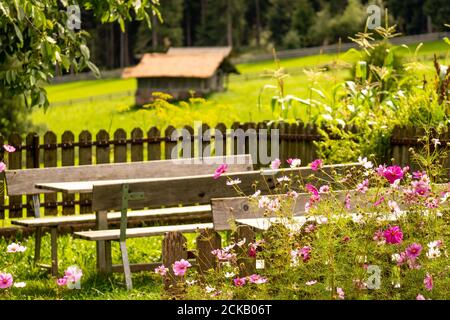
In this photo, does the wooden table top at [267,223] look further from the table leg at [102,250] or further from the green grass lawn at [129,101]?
the green grass lawn at [129,101]

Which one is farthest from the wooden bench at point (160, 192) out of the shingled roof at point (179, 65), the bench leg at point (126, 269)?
the shingled roof at point (179, 65)

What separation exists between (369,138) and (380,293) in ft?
20.7

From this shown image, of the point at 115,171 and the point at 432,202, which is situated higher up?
the point at 432,202

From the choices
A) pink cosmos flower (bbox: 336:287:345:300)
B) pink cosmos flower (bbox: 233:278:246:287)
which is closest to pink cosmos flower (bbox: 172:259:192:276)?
pink cosmos flower (bbox: 233:278:246:287)

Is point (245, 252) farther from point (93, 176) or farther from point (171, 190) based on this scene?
point (93, 176)

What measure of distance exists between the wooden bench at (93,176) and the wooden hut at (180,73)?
41619 mm

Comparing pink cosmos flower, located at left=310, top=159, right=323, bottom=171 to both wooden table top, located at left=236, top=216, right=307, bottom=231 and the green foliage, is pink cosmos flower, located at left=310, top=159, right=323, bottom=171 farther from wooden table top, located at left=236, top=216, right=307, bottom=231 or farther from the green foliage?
the green foliage

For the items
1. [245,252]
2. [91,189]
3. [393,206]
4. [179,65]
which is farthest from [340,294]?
[179,65]

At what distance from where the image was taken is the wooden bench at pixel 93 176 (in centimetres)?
909

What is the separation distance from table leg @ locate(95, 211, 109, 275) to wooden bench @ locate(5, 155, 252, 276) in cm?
42

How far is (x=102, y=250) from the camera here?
28.5 feet

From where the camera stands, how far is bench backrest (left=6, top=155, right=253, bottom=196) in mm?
9352

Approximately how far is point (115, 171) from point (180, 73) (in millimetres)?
42577
